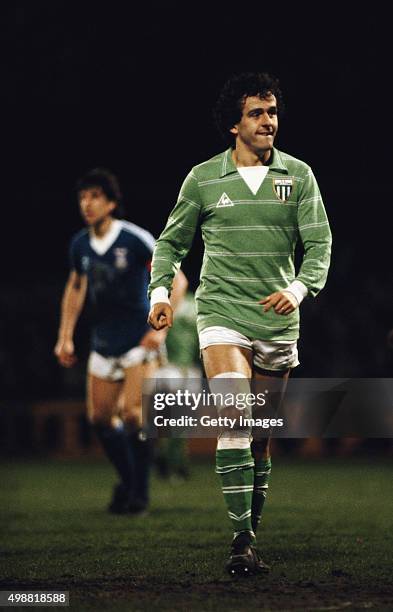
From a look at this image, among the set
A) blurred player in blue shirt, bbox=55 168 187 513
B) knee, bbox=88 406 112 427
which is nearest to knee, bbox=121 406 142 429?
blurred player in blue shirt, bbox=55 168 187 513

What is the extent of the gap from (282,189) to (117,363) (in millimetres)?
3105

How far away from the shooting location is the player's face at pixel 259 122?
5.53m

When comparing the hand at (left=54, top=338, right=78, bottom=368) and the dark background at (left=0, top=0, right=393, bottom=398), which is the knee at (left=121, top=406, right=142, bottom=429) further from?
the dark background at (left=0, top=0, right=393, bottom=398)

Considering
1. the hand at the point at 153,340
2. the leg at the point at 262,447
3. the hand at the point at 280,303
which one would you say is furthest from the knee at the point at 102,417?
the hand at the point at 280,303

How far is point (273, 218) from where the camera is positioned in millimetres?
5496

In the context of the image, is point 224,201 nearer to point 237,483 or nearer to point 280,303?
point 280,303

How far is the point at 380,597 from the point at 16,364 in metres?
12.0

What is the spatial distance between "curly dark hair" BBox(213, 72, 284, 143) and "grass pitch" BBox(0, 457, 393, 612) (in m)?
2.15

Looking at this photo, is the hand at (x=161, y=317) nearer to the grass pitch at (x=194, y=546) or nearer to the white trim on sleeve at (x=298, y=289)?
the white trim on sleeve at (x=298, y=289)

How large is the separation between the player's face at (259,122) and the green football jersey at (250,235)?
12cm

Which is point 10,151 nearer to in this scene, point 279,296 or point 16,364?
point 16,364

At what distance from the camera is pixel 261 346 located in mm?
5590

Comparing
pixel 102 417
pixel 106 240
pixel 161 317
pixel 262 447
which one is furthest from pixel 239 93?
pixel 102 417

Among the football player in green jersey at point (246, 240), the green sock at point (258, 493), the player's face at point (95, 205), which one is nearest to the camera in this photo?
the football player in green jersey at point (246, 240)
